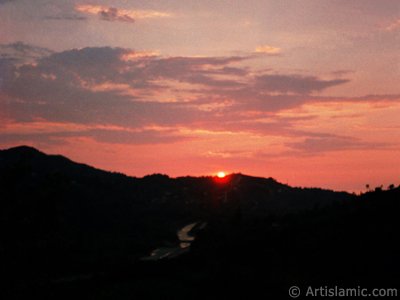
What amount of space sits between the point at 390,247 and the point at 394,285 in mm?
11985

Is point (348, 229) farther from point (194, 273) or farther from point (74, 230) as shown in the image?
point (74, 230)

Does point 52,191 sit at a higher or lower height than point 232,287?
higher

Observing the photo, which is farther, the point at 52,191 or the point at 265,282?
the point at 265,282

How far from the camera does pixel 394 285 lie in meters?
61.5

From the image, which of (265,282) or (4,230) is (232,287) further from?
(4,230)

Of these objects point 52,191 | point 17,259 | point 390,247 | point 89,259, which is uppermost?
point 52,191

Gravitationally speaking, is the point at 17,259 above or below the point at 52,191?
below

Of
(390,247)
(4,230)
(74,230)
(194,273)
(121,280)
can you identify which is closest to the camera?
(4,230)

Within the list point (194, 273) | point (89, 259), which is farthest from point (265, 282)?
point (89, 259)

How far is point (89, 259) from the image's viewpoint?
14775cm

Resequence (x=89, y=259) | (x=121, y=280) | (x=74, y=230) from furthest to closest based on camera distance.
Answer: (x=74, y=230) < (x=89, y=259) < (x=121, y=280)

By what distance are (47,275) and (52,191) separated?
6375 mm

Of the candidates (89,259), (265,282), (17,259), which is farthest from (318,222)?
(17,259)

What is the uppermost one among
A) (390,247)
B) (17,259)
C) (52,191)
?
(52,191)
